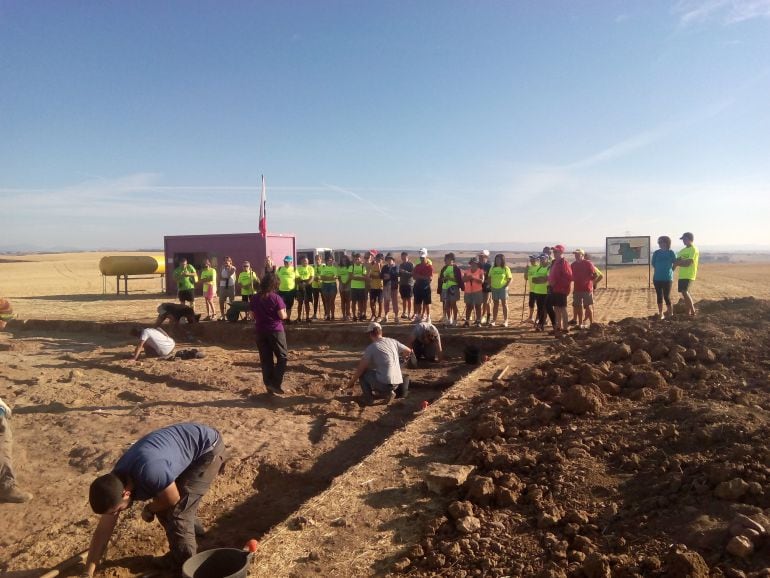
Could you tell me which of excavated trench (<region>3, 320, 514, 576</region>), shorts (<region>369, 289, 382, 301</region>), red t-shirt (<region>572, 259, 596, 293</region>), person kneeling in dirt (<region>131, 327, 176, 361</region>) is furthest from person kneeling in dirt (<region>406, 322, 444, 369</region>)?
person kneeling in dirt (<region>131, 327, 176, 361</region>)

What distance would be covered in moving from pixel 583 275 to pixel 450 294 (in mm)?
2785

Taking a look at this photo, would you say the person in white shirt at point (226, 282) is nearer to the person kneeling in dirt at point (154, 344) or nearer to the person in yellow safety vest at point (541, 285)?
the person kneeling in dirt at point (154, 344)

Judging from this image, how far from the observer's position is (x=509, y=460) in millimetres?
4750

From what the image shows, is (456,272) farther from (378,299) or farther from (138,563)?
(138,563)

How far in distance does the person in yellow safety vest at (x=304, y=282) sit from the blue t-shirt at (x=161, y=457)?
9.62m

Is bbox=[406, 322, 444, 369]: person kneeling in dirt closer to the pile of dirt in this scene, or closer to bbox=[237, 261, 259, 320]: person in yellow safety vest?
the pile of dirt

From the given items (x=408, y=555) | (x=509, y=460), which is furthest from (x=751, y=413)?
(x=408, y=555)

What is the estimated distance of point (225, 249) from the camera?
71.1 feet

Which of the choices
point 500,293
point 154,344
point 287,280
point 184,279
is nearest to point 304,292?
point 287,280

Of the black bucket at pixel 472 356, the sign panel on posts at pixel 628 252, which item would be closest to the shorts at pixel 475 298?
the black bucket at pixel 472 356

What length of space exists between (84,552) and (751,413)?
5518 millimetres

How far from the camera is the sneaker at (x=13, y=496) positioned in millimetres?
5121

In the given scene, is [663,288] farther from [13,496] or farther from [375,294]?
[13,496]

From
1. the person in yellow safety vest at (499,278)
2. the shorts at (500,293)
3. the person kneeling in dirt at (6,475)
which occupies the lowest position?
the person kneeling in dirt at (6,475)
